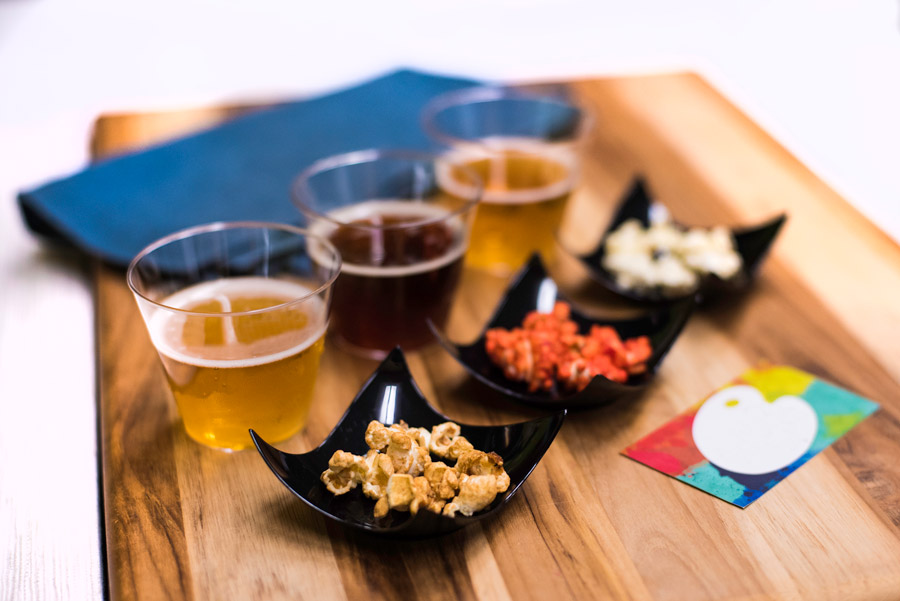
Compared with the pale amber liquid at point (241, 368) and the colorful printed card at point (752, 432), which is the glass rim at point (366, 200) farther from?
the colorful printed card at point (752, 432)

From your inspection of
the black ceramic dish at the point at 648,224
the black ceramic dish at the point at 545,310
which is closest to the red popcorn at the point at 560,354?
the black ceramic dish at the point at 545,310

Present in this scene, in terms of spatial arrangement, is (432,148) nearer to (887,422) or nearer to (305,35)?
(887,422)

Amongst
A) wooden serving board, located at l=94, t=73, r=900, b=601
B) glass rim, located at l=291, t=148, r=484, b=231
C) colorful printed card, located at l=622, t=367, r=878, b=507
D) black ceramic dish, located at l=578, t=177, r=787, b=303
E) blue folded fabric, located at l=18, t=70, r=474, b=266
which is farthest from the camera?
blue folded fabric, located at l=18, t=70, r=474, b=266

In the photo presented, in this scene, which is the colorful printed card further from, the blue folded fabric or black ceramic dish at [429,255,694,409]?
the blue folded fabric

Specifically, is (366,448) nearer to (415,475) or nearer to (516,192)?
(415,475)

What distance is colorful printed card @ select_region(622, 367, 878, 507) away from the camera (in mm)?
815

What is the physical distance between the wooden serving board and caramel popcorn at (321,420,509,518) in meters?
0.04

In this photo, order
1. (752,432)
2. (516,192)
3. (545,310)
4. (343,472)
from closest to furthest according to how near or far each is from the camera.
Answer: (343,472) → (752,432) → (545,310) → (516,192)

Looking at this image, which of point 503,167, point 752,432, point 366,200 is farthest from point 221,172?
point 752,432

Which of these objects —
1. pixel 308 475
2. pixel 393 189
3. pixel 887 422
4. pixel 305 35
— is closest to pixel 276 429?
pixel 308 475

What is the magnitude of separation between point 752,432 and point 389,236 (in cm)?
42

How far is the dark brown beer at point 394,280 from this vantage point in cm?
95

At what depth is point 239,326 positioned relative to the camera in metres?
0.80

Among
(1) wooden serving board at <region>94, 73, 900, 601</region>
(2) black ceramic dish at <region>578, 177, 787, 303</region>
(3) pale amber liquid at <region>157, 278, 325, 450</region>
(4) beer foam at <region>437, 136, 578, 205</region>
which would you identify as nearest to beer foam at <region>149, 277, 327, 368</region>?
(3) pale amber liquid at <region>157, 278, 325, 450</region>
